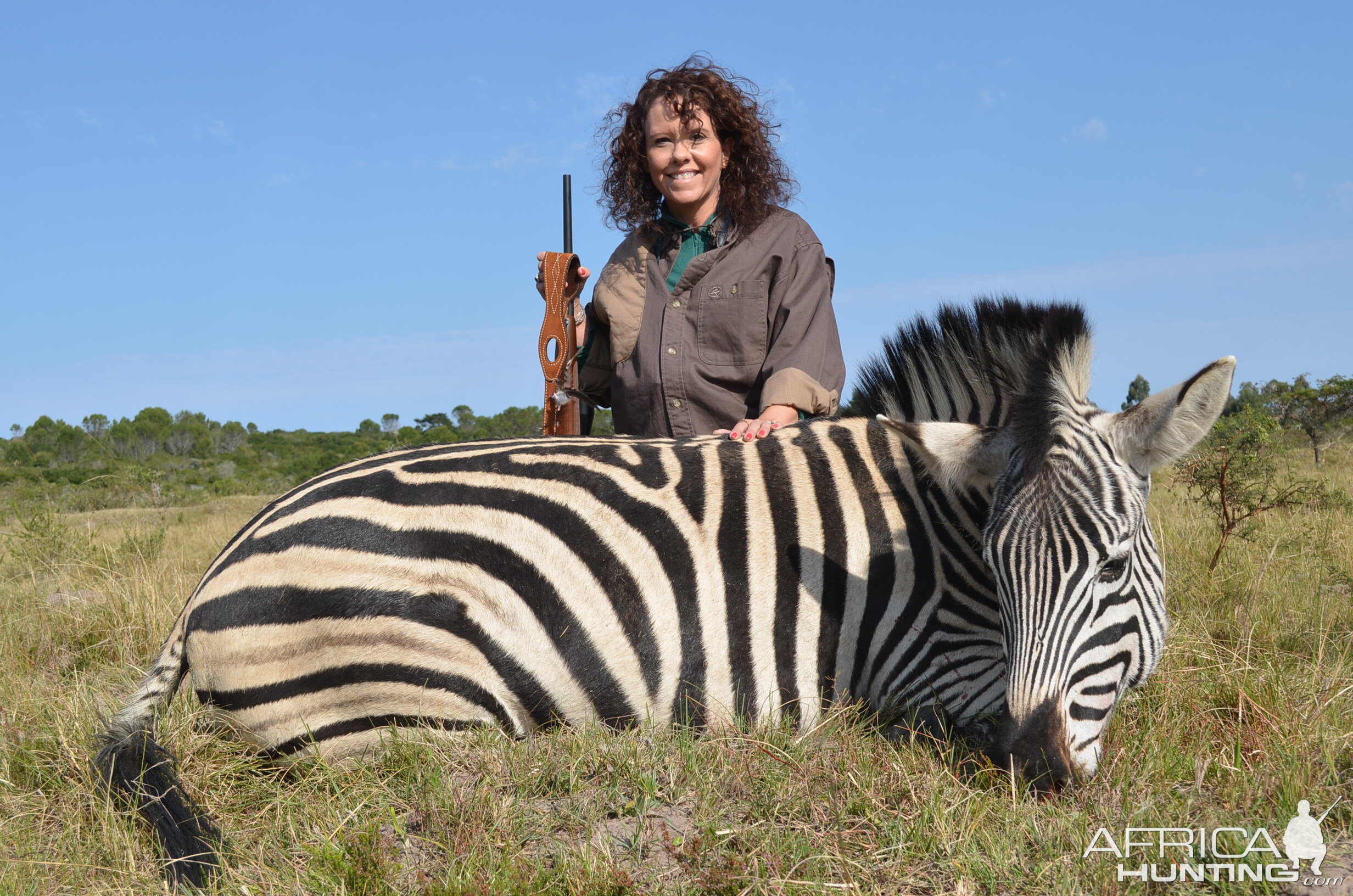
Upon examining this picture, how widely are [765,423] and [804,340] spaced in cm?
77

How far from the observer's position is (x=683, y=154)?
15.5ft

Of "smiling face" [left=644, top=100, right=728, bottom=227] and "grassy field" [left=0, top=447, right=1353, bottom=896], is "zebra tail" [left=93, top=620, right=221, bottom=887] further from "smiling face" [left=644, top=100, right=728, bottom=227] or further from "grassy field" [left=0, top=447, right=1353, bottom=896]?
"smiling face" [left=644, top=100, right=728, bottom=227]

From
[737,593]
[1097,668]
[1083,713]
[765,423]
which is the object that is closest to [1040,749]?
[1083,713]

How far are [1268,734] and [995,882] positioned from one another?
1338 mm

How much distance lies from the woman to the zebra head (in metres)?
1.53

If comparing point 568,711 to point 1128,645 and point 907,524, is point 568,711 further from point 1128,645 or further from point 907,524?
point 1128,645

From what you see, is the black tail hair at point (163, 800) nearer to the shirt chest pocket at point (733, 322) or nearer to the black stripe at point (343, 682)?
the black stripe at point (343, 682)

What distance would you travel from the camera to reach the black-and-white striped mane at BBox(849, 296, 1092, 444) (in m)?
2.88

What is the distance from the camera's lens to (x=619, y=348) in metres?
4.86

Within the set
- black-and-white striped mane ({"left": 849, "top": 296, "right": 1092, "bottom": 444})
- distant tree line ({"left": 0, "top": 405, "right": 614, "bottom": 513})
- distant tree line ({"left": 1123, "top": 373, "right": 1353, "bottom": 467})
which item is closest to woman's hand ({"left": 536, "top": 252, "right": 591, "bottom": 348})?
black-and-white striped mane ({"left": 849, "top": 296, "right": 1092, "bottom": 444})

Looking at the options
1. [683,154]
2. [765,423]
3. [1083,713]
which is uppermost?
[683,154]

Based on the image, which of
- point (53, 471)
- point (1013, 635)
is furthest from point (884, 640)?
point (53, 471)

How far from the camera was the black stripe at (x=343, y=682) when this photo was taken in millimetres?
2768

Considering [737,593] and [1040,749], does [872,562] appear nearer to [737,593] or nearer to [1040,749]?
[737,593]
